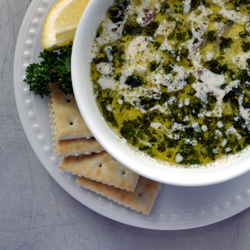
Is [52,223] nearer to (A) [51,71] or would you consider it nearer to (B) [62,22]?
(A) [51,71]

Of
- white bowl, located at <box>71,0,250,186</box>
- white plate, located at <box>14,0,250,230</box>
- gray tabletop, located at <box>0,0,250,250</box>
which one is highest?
white bowl, located at <box>71,0,250,186</box>

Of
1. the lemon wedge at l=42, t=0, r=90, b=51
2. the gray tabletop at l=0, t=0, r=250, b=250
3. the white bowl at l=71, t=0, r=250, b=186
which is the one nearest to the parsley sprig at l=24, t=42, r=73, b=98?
the lemon wedge at l=42, t=0, r=90, b=51

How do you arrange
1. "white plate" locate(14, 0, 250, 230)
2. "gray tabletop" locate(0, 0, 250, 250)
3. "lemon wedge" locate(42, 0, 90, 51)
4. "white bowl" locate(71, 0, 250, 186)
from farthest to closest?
"gray tabletop" locate(0, 0, 250, 250), "white plate" locate(14, 0, 250, 230), "lemon wedge" locate(42, 0, 90, 51), "white bowl" locate(71, 0, 250, 186)

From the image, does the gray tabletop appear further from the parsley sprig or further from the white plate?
the parsley sprig

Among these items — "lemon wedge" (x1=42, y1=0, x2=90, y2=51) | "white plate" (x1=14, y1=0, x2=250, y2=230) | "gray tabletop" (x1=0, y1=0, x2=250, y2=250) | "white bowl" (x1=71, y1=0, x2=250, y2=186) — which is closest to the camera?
"white bowl" (x1=71, y1=0, x2=250, y2=186)

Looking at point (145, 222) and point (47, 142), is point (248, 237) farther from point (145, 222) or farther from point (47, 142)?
point (47, 142)

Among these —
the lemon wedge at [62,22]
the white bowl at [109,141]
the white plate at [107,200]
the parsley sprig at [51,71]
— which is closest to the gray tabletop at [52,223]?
the white plate at [107,200]

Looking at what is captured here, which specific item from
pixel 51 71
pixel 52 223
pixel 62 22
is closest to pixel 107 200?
pixel 52 223

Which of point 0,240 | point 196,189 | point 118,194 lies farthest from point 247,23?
point 0,240
